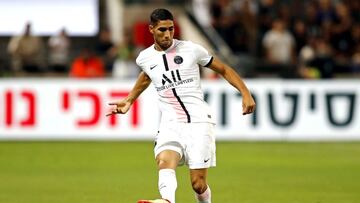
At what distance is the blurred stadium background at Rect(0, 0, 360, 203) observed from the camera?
48.0 ft

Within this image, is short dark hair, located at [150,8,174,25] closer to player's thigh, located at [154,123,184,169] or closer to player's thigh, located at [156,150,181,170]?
player's thigh, located at [154,123,184,169]

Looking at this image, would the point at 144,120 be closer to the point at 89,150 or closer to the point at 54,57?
the point at 89,150

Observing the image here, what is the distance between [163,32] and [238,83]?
0.86 m

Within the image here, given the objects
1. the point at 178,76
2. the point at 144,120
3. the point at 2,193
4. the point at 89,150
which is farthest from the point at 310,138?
the point at 178,76

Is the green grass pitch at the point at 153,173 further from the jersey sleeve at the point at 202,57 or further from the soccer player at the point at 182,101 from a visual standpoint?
the jersey sleeve at the point at 202,57

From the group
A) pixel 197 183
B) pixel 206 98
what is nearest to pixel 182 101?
pixel 197 183

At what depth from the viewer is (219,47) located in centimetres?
2672

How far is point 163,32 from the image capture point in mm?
9953

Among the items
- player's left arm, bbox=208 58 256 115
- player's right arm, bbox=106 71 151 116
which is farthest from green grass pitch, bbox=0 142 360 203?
player's left arm, bbox=208 58 256 115

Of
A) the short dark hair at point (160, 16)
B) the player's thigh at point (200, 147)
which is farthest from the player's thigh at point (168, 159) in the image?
the short dark hair at point (160, 16)

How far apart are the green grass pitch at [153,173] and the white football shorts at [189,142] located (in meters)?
2.20

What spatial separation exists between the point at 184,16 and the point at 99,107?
6.27m

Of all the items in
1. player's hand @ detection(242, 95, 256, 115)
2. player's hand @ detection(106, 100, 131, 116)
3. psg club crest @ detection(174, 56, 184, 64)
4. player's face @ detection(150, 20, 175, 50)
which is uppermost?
player's face @ detection(150, 20, 175, 50)

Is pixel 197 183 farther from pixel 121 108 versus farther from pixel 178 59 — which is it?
pixel 178 59
